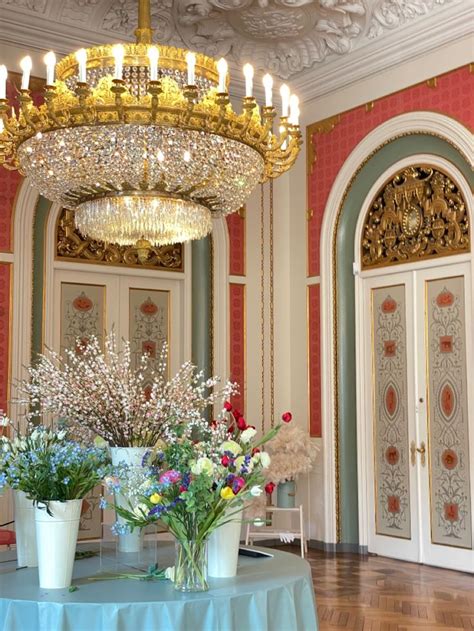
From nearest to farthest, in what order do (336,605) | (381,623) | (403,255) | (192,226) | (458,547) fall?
1. (192,226)
2. (381,623)
3. (336,605)
4. (458,547)
5. (403,255)

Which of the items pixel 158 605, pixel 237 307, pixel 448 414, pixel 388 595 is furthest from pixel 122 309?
pixel 158 605

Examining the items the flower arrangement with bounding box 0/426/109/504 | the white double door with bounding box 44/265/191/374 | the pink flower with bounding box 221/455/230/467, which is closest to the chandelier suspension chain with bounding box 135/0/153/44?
the flower arrangement with bounding box 0/426/109/504

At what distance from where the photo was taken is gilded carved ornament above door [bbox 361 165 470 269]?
664 centimetres

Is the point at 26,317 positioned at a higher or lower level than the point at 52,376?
higher

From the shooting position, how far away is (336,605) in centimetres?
528

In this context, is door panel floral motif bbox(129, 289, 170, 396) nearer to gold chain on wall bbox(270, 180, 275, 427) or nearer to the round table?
gold chain on wall bbox(270, 180, 275, 427)

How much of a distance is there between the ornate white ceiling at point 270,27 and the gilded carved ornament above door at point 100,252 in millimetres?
1478

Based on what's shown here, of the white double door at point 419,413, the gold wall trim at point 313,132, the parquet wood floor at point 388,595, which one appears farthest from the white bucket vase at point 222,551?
the gold wall trim at point 313,132

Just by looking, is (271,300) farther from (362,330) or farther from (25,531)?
(25,531)

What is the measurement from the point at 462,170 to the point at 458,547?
2942mm

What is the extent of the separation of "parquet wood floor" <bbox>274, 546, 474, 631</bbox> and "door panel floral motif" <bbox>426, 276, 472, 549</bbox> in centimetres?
39

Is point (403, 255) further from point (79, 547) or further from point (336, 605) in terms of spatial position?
point (79, 547)

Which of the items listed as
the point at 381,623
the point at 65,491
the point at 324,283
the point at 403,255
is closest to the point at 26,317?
the point at 324,283

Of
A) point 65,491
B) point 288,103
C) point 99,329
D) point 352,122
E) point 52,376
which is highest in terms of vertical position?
point 352,122
